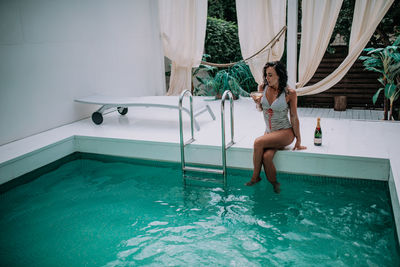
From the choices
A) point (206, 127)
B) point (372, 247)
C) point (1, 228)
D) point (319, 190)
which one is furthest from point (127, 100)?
point (372, 247)

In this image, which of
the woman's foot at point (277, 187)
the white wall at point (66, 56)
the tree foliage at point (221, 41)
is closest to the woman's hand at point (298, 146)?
the woman's foot at point (277, 187)

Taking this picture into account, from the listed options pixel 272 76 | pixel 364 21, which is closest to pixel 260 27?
pixel 364 21

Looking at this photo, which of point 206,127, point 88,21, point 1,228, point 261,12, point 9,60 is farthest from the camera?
point 261,12

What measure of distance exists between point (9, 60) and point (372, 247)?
4.13 m

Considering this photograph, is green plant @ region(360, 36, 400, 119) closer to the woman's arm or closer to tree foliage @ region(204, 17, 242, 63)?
the woman's arm

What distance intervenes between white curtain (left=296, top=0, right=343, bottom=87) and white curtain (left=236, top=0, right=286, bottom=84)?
40 cm

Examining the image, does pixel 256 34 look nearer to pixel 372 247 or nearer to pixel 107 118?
pixel 107 118

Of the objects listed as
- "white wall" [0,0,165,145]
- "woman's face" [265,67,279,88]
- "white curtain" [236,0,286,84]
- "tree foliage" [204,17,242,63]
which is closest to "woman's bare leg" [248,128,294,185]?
"woman's face" [265,67,279,88]

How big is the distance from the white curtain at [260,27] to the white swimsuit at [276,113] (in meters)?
2.50

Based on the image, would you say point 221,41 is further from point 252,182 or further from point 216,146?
point 252,182

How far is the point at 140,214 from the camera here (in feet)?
11.1

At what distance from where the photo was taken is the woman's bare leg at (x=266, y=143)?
11.5 ft

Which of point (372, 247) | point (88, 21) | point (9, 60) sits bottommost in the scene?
point (372, 247)

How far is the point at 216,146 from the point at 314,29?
2618mm
